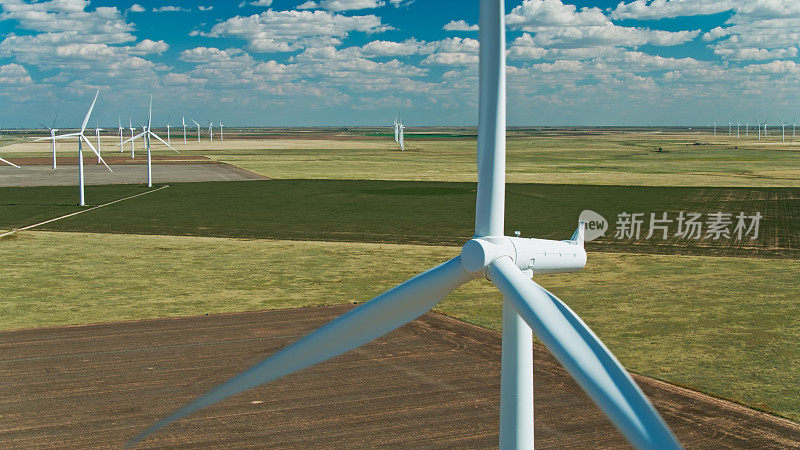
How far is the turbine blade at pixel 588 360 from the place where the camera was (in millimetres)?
8719

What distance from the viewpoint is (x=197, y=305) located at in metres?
38.0

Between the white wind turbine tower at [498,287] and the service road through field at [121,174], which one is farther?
the service road through field at [121,174]

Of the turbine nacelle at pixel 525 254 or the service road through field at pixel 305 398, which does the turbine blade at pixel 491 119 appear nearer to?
the turbine nacelle at pixel 525 254

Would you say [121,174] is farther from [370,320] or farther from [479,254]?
[479,254]

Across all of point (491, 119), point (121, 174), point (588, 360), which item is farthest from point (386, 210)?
point (121, 174)

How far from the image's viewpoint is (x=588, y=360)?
994 cm

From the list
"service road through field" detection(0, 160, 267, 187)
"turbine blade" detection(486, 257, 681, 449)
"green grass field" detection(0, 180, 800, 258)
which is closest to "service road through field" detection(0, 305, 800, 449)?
"turbine blade" detection(486, 257, 681, 449)

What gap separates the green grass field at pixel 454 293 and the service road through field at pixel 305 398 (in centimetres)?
314

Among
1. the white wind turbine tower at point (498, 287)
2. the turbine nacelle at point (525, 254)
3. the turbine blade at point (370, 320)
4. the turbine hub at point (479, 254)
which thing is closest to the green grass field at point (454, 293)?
the turbine nacelle at point (525, 254)

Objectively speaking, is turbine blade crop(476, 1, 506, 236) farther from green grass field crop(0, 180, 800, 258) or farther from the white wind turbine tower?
green grass field crop(0, 180, 800, 258)

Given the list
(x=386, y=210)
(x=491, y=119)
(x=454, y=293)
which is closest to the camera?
(x=491, y=119)

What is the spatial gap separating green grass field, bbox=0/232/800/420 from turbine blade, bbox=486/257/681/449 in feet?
51.4

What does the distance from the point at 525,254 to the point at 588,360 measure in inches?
151

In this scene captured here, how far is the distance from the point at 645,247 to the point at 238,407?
3916 centimetres
